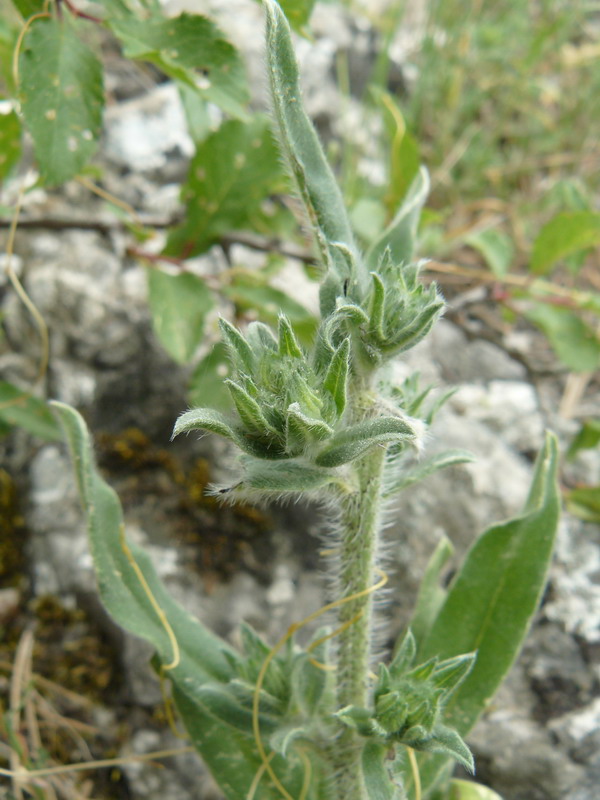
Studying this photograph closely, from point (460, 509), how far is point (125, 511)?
1162 mm

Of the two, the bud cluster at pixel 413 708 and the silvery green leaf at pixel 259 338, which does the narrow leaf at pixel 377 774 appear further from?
the silvery green leaf at pixel 259 338

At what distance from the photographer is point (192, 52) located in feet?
6.02

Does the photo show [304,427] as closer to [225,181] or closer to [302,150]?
[302,150]

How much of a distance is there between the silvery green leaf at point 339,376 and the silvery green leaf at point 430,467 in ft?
1.08

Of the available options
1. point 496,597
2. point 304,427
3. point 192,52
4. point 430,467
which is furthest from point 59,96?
point 496,597

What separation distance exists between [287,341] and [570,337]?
6.17ft

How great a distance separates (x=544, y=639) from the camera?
7.65 feet

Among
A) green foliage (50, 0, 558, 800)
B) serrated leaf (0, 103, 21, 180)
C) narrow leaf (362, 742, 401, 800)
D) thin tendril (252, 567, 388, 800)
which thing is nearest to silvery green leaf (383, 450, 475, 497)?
green foliage (50, 0, 558, 800)

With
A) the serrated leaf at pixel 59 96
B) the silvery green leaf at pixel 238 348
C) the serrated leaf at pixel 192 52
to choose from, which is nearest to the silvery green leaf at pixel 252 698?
the silvery green leaf at pixel 238 348

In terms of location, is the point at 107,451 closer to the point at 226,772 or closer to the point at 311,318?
the point at 311,318

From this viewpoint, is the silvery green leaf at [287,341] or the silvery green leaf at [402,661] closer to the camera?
the silvery green leaf at [287,341]

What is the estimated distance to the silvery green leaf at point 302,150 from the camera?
1.48 m

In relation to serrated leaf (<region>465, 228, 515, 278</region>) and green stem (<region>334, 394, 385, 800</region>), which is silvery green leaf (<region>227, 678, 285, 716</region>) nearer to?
green stem (<region>334, 394, 385, 800</region>)

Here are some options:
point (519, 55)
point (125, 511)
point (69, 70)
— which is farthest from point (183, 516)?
point (519, 55)
